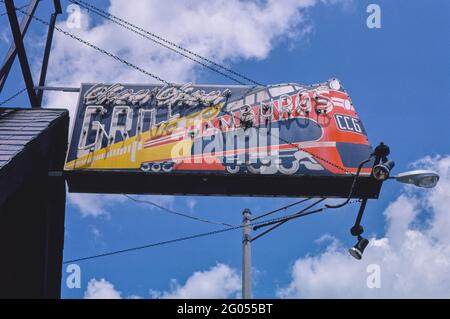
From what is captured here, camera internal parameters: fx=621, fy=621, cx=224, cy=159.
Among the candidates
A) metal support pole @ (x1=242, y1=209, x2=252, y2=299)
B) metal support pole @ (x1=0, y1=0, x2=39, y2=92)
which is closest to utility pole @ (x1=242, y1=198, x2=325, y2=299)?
metal support pole @ (x1=242, y1=209, x2=252, y2=299)

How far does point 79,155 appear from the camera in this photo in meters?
15.6

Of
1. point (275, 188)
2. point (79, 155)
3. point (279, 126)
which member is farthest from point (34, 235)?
point (279, 126)

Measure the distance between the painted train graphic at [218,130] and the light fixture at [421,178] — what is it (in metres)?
2.50

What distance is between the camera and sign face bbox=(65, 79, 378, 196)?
1551 cm

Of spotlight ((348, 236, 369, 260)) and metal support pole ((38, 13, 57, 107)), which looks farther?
metal support pole ((38, 13, 57, 107))

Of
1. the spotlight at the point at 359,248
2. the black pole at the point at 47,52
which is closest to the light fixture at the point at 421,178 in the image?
the spotlight at the point at 359,248

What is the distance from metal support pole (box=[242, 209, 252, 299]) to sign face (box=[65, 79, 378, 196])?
7.94 ft

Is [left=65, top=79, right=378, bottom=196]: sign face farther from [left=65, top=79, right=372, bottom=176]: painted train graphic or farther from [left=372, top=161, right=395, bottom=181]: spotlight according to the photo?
[left=372, top=161, right=395, bottom=181]: spotlight

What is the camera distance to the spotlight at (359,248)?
12672mm

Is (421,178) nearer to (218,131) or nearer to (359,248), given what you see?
(359,248)

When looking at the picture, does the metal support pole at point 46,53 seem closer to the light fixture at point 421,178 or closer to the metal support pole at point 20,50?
the metal support pole at point 20,50

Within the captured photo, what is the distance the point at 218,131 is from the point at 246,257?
4732mm

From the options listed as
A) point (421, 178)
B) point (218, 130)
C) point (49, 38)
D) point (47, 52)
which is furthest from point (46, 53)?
point (421, 178)
